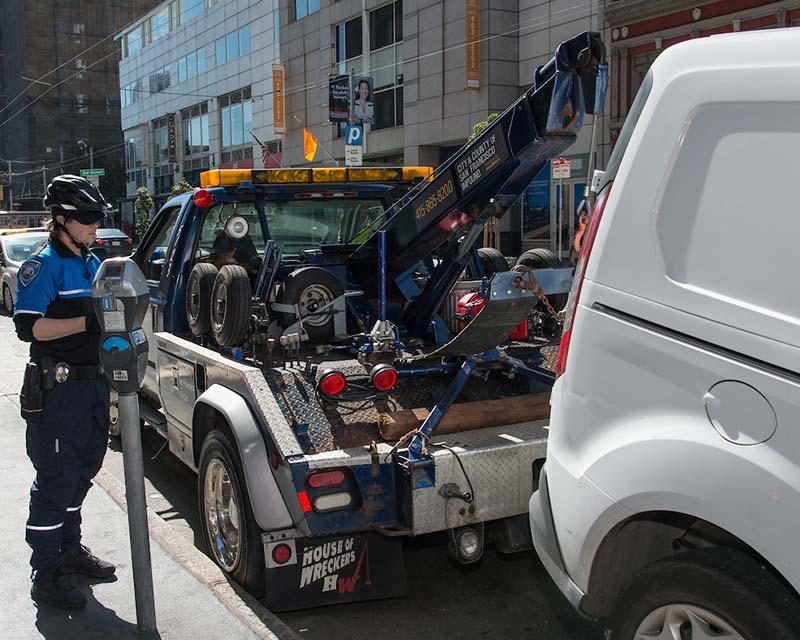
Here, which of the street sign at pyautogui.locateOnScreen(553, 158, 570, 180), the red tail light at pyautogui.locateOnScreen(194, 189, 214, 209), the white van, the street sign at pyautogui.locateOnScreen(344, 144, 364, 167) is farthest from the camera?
the street sign at pyautogui.locateOnScreen(344, 144, 364, 167)

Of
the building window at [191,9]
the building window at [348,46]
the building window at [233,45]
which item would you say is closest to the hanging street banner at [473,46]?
the building window at [348,46]

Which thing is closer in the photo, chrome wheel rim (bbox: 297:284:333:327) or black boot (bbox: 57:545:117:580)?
black boot (bbox: 57:545:117:580)

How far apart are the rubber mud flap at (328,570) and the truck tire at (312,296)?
1.47 meters

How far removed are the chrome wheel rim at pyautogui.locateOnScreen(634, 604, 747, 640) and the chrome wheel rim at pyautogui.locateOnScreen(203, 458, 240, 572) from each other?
2.33 metres

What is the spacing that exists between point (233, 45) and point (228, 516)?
42.3m

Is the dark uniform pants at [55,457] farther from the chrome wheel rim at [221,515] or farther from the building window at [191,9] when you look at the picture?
the building window at [191,9]

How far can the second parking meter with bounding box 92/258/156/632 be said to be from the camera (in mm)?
3398

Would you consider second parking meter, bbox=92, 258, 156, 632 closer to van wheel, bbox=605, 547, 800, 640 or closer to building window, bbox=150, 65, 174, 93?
van wheel, bbox=605, 547, 800, 640

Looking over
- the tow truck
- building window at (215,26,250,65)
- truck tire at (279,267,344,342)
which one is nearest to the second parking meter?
the tow truck

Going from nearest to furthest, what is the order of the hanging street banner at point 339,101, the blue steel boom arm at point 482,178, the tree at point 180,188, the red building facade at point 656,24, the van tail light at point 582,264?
the van tail light at point 582,264
the blue steel boom arm at point 482,178
the red building facade at point 656,24
the tree at point 180,188
the hanging street banner at point 339,101

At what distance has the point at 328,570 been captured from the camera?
155 inches

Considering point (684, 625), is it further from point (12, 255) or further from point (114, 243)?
point (114, 243)

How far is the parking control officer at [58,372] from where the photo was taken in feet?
13.0

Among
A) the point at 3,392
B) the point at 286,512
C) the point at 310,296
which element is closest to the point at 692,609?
the point at 286,512
